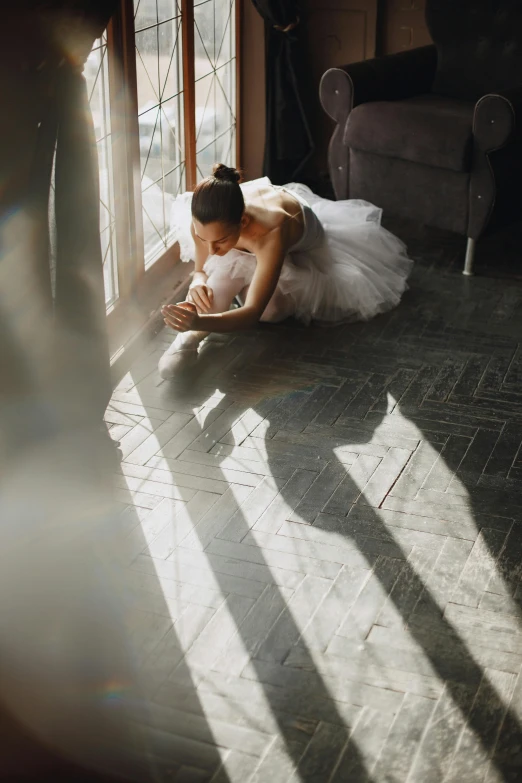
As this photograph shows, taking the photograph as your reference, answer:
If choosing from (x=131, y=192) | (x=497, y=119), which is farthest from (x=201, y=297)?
(x=497, y=119)

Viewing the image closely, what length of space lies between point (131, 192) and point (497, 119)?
1828 mm

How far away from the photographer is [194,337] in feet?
13.4

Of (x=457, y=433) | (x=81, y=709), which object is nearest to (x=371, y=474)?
(x=457, y=433)

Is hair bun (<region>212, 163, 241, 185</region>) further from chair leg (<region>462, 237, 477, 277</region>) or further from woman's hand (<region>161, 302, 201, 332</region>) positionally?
chair leg (<region>462, 237, 477, 277</region>)

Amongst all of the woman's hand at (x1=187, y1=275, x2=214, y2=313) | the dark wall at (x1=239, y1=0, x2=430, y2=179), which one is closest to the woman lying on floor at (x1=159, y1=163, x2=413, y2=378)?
the woman's hand at (x1=187, y1=275, x2=214, y2=313)

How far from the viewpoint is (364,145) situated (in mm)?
5160

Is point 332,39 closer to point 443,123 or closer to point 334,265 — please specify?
point 443,123

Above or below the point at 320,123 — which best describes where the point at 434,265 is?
below

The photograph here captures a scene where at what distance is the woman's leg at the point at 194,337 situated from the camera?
398 cm

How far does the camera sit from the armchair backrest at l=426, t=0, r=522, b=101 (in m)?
5.34

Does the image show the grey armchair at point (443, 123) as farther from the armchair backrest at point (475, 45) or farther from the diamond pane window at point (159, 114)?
the diamond pane window at point (159, 114)

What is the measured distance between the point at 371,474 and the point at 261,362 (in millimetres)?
1023

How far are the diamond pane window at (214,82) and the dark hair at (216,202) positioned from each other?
164cm

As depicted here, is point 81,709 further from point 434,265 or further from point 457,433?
point 434,265
